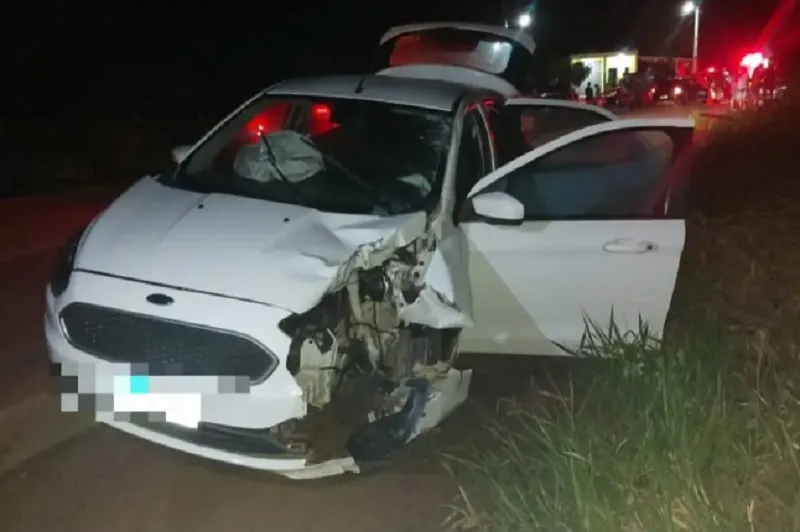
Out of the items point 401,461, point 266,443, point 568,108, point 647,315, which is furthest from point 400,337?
point 568,108

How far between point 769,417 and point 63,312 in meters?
3.13

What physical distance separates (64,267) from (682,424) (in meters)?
2.89

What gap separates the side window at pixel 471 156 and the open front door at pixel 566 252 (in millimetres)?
267

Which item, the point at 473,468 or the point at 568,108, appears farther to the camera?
the point at 568,108

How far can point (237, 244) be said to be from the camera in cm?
452

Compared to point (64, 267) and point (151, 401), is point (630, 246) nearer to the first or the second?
point (151, 401)

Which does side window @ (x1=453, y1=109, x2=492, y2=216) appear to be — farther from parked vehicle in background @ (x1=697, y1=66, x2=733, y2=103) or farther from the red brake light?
parked vehicle in background @ (x1=697, y1=66, x2=733, y2=103)

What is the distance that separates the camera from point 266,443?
163 inches

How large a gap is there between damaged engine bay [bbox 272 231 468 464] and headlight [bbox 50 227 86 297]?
1.13m

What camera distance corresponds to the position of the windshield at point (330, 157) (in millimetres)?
5293

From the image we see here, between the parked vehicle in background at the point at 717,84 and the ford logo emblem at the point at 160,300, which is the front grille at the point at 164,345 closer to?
the ford logo emblem at the point at 160,300

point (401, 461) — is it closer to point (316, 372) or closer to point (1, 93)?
point (316, 372)

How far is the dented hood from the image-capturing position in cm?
425

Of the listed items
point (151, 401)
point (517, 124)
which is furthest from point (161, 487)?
point (517, 124)
